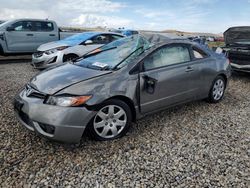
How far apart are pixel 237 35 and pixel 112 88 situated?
686 cm

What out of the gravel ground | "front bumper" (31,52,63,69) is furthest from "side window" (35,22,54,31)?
the gravel ground

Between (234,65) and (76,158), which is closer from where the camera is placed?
(76,158)

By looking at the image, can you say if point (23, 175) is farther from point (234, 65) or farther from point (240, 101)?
point (234, 65)

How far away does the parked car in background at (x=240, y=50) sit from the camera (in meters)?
6.89

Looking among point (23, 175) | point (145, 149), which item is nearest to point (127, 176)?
point (145, 149)

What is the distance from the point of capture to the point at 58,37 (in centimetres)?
1037

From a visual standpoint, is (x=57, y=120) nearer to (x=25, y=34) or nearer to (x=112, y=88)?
(x=112, y=88)

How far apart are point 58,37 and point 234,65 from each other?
7075 mm

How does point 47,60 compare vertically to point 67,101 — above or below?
below

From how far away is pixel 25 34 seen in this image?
950 cm

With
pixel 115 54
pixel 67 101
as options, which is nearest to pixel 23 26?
pixel 115 54

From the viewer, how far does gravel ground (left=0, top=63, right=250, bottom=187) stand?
2578mm

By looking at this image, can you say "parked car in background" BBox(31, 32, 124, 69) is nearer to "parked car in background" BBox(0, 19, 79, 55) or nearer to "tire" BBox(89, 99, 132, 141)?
"parked car in background" BBox(0, 19, 79, 55)

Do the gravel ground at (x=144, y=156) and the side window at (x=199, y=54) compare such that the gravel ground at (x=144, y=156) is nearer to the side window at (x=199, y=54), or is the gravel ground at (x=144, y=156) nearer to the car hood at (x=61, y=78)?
the car hood at (x=61, y=78)
